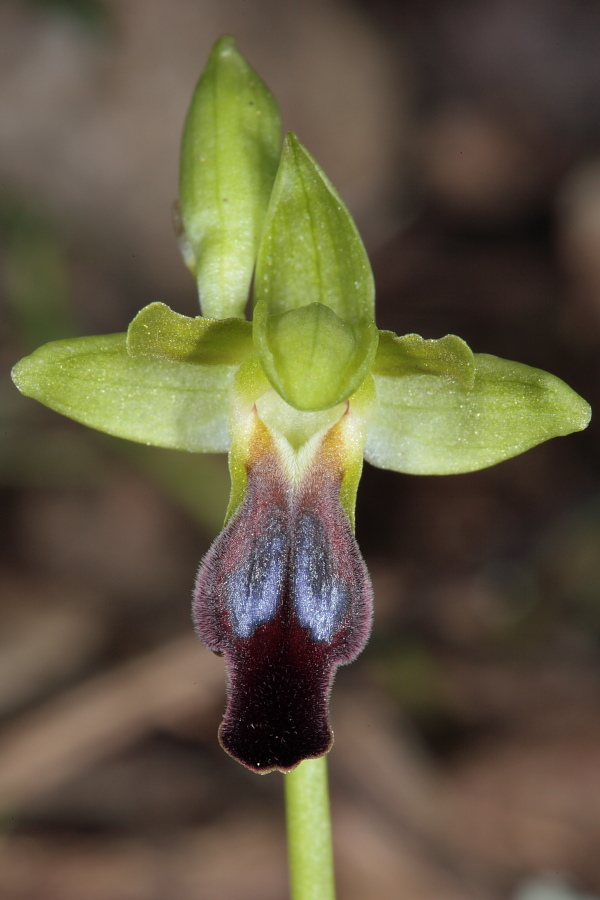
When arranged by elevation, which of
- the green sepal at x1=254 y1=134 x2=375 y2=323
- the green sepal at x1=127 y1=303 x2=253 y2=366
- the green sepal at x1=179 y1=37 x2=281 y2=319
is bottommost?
the green sepal at x1=127 y1=303 x2=253 y2=366

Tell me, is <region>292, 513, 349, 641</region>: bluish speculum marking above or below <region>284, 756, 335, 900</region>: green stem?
above

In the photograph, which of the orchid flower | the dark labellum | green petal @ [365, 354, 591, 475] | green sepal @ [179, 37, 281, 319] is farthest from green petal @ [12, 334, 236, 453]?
green petal @ [365, 354, 591, 475]

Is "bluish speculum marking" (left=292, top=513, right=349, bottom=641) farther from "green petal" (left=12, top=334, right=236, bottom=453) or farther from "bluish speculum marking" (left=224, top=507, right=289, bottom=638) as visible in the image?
"green petal" (left=12, top=334, right=236, bottom=453)

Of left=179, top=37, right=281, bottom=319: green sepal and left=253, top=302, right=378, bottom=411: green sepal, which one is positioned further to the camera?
left=179, top=37, right=281, bottom=319: green sepal

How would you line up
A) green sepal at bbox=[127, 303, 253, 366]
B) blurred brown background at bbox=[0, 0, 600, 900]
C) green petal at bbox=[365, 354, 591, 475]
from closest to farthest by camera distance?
green sepal at bbox=[127, 303, 253, 366]
green petal at bbox=[365, 354, 591, 475]
blurred brown background at bbox=[0, 0, 600, 900]

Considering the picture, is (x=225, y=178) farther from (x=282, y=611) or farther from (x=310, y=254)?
(x=282, y=611)

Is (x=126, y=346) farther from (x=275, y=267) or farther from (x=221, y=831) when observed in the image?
(x=221, y=831)
